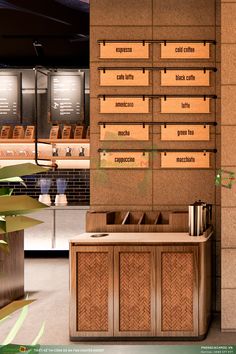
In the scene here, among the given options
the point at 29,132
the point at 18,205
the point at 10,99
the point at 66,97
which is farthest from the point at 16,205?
the point at 29,132

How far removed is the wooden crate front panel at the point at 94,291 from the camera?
13.1 feet

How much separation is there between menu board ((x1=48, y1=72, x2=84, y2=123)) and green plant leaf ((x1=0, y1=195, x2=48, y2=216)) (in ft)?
23.3

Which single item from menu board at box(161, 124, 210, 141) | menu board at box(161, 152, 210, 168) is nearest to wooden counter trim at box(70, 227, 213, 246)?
menu board at box(161, 152, 210, 168)

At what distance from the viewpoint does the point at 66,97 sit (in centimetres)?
752

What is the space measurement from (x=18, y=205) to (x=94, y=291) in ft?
11.8

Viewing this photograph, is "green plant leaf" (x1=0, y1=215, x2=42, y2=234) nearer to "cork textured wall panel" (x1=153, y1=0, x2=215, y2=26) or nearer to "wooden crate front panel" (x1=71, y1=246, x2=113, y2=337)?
"wooden crate front panel" (x1=71, y1=246, x2=113, y2=337)

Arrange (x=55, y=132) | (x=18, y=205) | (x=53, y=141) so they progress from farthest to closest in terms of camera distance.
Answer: (x=55, y=132), (x=53, y=141), (x=18, y=205)

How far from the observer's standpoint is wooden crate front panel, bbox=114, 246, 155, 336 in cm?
398

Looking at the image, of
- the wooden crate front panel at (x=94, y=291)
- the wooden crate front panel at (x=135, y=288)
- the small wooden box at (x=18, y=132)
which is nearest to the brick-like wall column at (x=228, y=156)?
the wooden crate front panel at (x=135, y=288)

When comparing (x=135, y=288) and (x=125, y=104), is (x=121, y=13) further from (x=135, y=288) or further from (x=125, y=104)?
(x=135, y=288)

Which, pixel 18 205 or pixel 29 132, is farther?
pixel 29 132

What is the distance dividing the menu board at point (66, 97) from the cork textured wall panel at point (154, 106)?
2.70 m

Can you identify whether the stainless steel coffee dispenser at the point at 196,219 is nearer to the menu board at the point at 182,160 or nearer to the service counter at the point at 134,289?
the service counter at the point at 134,289

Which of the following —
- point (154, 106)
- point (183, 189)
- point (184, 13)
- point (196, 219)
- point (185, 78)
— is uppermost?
point (184, 13)
